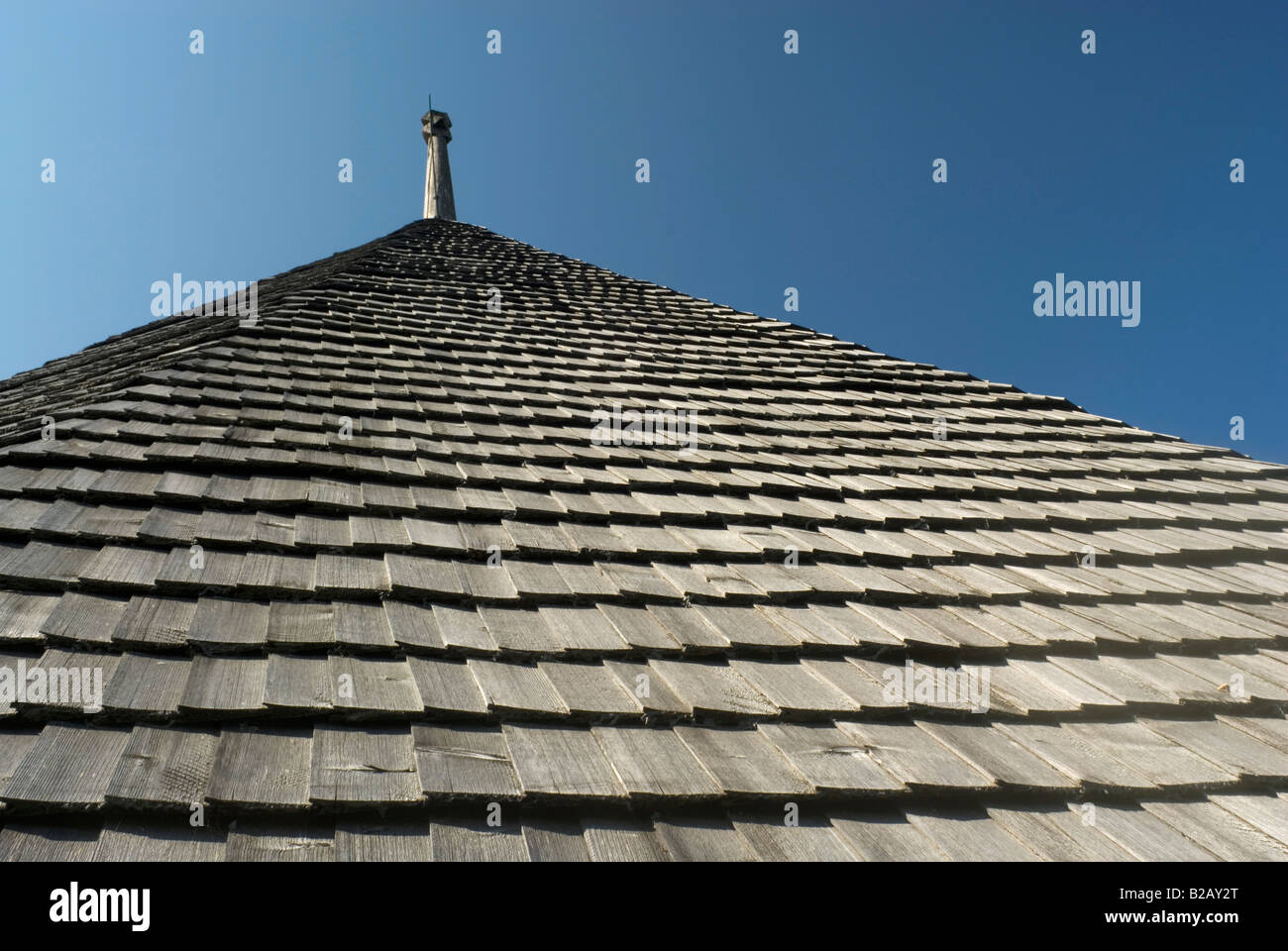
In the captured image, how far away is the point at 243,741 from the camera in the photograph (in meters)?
1.75

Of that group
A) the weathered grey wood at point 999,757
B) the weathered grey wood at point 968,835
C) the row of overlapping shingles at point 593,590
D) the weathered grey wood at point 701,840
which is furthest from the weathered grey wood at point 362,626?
the weathered grey wood at point 999,757

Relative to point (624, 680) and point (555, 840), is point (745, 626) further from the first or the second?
point (555, 840)

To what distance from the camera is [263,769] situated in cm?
167

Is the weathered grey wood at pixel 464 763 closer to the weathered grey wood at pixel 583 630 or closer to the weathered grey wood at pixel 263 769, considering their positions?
the weathered grey wood at pixel 263 769

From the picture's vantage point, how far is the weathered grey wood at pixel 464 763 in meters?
1.70

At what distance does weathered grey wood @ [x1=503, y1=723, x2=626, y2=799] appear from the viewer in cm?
175

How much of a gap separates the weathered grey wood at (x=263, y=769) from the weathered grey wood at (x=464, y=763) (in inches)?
10.0

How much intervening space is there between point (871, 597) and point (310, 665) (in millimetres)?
1964

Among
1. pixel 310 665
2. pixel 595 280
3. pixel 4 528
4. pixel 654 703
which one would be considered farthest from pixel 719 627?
pixel 595 280

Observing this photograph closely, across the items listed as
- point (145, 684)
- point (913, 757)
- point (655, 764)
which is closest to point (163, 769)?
point (145, 684)

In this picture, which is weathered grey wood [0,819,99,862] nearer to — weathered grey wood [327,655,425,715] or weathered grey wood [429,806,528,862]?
weathered grey wood [327,655,425,715]

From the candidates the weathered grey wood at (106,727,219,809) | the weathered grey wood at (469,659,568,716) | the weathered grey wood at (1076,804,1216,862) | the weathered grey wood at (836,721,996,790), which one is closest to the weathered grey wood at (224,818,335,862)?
the weathered grey wood at (106,727,219,809)

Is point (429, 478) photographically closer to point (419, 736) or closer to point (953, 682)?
point (419, 736)

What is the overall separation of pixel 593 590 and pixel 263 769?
1182 mm
